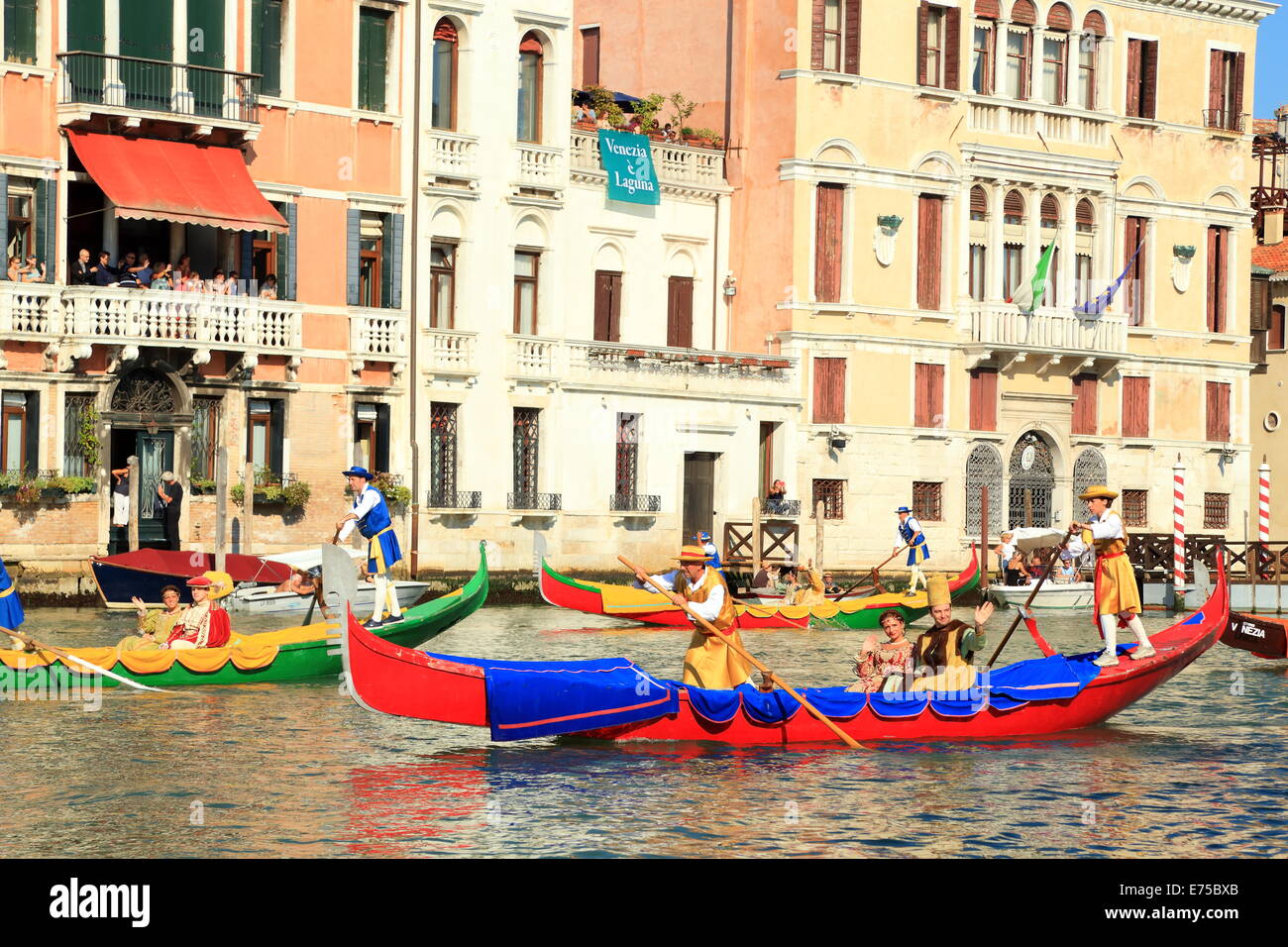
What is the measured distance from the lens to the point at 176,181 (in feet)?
96.5

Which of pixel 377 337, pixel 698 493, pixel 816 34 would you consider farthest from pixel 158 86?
pixel 816 34

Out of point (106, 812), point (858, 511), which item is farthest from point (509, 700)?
point (858, 511)

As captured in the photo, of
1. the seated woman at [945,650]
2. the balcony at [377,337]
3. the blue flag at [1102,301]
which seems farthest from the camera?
the blue flag at [1102,301]

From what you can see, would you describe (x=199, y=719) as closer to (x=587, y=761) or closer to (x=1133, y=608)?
(x=587, y=761)

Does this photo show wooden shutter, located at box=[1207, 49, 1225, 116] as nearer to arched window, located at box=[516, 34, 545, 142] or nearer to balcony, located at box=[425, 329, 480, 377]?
arched window, located at box=[516, 34, 545, 142]

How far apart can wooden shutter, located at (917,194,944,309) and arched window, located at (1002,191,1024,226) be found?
65.1 inches

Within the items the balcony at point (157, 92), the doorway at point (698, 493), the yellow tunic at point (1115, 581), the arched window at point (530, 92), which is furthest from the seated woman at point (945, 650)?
the doorway at point (698, 493)

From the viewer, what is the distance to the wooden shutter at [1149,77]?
42.4 meters

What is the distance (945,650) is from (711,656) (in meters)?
1.87

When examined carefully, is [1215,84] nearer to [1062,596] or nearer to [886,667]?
[1062,596]

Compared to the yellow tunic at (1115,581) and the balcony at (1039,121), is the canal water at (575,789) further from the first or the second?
the balcony at (1039,121)

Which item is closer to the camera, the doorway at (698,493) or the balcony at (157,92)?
the balcony at (157,92)

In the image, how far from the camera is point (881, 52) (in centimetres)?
3850

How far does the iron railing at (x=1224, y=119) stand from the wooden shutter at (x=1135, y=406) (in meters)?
5.43
